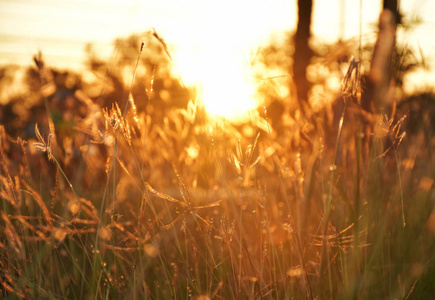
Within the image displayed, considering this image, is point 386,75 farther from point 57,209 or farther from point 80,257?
point 57,209

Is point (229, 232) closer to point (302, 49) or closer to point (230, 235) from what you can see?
point (230, 235)

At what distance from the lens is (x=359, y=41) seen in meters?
0.93

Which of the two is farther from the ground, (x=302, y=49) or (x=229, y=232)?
(x=302, y=49)

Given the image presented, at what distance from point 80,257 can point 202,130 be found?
0.81 m

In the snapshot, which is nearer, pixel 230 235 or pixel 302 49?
pixel 230 235

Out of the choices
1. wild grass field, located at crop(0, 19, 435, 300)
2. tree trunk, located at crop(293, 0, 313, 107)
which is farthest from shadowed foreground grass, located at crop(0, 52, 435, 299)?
tree trunk, located at crop(293, 0, 313, 107)

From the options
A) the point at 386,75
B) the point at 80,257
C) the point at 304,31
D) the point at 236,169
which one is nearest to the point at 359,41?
the point at 236,169

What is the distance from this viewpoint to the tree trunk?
4.62 metres

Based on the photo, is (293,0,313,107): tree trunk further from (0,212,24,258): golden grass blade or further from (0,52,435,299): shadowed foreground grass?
(0,212,24,258): golden grass blade

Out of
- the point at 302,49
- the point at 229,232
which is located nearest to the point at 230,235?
the point at 229,232

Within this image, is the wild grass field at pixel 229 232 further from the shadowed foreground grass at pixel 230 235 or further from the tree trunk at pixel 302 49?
the tree trunk at pixel 302 49

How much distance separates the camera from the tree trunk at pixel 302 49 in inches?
182

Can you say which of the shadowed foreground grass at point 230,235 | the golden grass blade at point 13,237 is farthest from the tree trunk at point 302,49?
the golden grass blade at point 13,237

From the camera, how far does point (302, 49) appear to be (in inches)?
183
